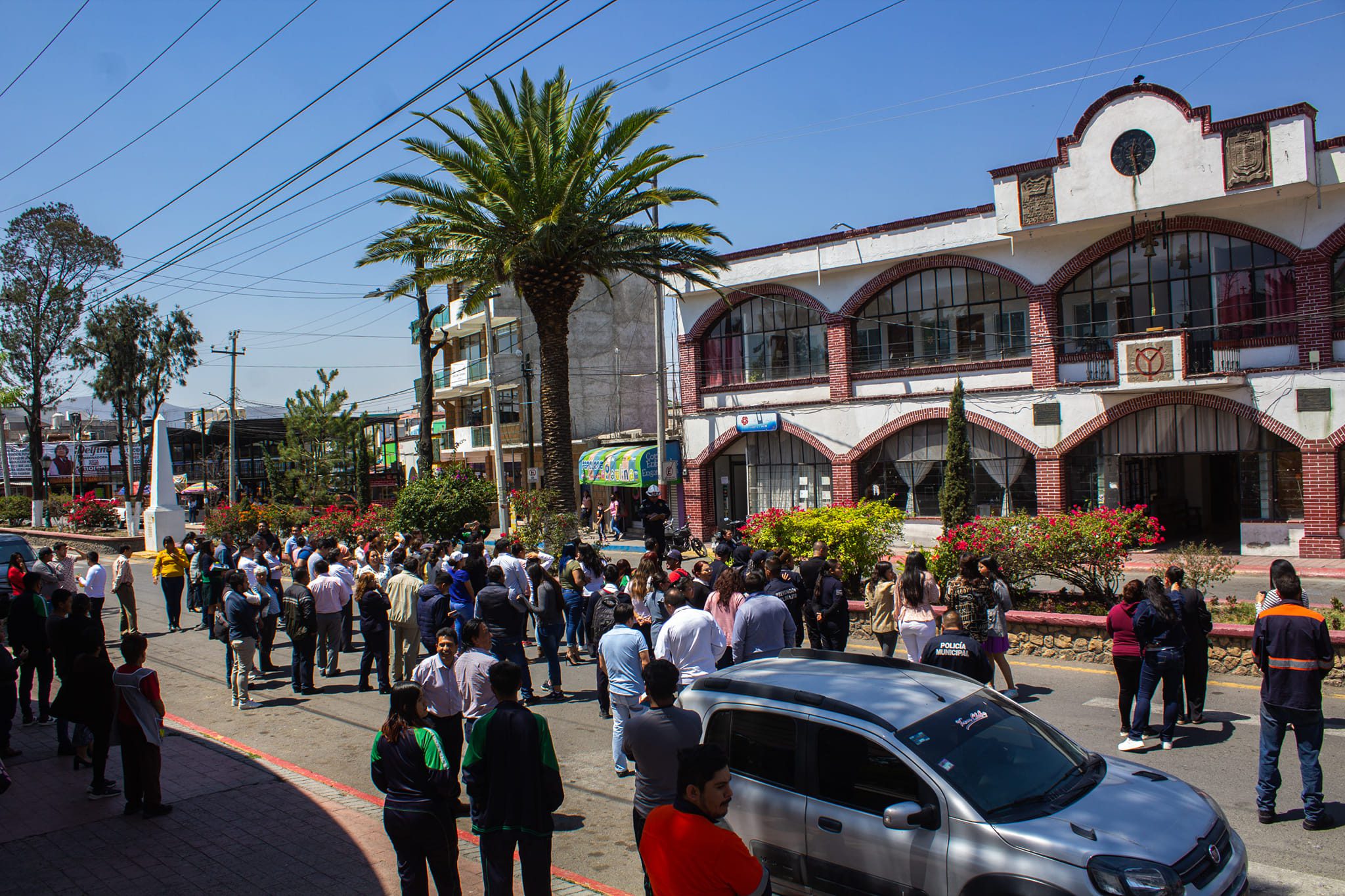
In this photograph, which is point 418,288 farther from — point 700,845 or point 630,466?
point 700,845

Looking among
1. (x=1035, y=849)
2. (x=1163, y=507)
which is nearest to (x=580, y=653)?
(x=1035, y=849)

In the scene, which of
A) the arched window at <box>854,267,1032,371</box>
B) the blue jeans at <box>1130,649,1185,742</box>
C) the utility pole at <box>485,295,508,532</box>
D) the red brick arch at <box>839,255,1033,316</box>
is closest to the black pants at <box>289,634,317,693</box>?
the blue jeans at <box>1130,649,1185,742</box>

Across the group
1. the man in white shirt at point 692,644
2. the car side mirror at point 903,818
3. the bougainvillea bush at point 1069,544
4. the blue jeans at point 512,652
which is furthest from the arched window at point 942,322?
the car side mirror at point 903,818

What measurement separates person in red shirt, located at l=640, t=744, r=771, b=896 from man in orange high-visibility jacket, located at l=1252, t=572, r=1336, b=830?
16.0 ft

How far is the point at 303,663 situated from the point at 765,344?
22.4 metres

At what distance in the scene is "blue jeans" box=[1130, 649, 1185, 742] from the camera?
8.42 meters

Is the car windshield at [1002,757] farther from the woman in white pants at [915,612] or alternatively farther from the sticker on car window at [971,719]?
the woman in white pants at [915,612]

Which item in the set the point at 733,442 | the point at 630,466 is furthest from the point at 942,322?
the point at 630,466

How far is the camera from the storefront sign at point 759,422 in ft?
103

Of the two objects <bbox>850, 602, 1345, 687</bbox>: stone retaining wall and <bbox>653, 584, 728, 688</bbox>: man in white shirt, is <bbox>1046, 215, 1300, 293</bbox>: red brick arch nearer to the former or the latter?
<bbox>850, 602, 1345, 687</bbox>: stone retaining wall

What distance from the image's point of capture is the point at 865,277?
96.7ft

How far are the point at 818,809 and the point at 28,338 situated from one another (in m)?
57.9

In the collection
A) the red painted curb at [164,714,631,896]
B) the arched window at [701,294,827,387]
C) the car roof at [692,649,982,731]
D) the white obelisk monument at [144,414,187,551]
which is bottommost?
the red painted curb at [164,714,631,896]

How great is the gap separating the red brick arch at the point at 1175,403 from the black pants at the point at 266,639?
2072 cm
